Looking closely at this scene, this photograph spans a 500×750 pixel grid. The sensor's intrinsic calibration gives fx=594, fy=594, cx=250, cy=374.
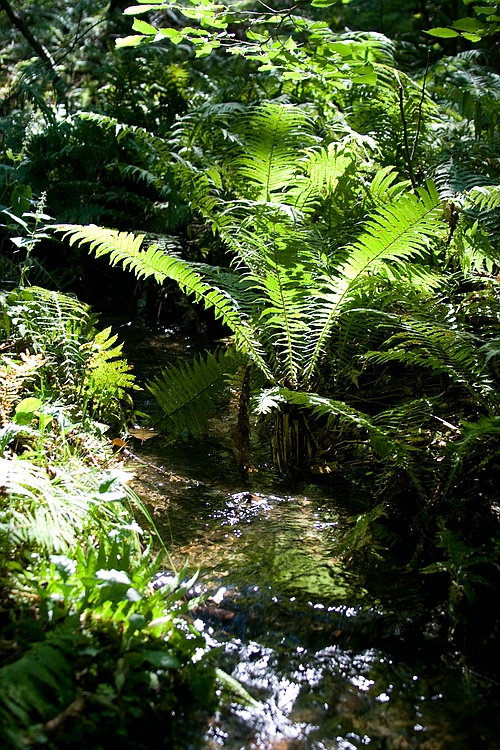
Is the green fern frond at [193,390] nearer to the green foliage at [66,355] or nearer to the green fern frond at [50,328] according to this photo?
the green foliage at [66,355]

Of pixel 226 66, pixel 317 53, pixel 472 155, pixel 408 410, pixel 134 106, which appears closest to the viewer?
pixel 408 410

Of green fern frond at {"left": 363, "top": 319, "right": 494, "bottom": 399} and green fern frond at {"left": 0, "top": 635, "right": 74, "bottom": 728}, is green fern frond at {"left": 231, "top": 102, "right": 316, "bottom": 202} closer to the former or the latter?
green fern frond at {"left": 363, "top": 319, "right": 494, "bottom": 399}

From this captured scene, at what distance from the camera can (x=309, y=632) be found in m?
1.83

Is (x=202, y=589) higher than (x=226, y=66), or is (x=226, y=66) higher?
(x=226, y=66)

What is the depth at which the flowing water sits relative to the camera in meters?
1.51

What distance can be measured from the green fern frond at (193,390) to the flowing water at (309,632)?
0.30 metres

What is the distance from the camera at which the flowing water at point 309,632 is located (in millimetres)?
1512

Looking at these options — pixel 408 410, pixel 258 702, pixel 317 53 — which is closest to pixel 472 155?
pixel 317 53

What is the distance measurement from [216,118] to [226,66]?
203 cm

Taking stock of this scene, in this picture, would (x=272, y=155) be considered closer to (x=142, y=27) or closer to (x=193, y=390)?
(x=142, y=27)

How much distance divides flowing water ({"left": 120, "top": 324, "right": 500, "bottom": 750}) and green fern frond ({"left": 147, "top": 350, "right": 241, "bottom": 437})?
0.98 ft

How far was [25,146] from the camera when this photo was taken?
185 inches

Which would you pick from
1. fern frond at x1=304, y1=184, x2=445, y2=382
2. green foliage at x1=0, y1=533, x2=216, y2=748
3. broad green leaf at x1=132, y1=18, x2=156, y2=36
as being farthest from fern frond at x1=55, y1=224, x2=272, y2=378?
green foliage at x1=0, y1=533, x2=216, y2=748

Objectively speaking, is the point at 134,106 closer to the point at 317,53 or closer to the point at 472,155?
the point at 317,53
